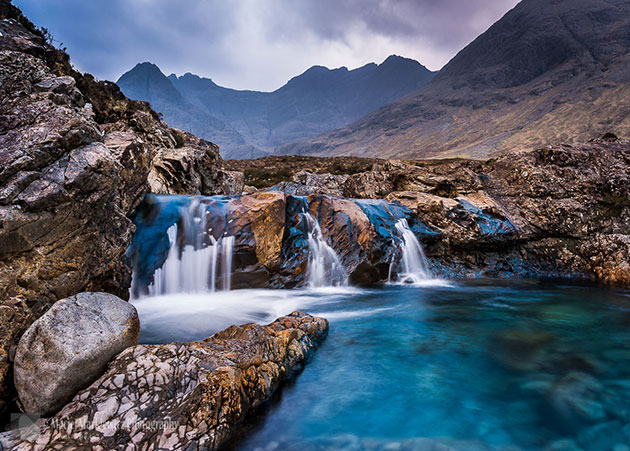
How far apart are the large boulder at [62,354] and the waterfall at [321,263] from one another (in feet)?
21.5

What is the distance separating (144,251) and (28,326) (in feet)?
15.7

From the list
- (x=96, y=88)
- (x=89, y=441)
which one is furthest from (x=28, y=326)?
(x=96, y=88)

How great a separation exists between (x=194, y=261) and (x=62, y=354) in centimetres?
564

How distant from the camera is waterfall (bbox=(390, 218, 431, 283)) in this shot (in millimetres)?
10672

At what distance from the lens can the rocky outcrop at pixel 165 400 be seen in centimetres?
250

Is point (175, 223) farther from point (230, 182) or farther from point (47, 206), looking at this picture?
point (230, 182)

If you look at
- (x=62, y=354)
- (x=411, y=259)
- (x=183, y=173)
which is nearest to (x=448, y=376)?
(x=62, y=354)

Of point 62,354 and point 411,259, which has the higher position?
point 411,259

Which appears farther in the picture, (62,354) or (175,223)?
(175,223)

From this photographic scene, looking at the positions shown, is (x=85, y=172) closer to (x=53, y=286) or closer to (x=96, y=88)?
(x=53, y=286)

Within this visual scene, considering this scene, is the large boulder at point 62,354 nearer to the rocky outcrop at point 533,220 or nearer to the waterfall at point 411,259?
the rocky outcrop at point 533,220

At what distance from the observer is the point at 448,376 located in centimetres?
460

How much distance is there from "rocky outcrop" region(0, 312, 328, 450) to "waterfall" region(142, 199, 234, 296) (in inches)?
188

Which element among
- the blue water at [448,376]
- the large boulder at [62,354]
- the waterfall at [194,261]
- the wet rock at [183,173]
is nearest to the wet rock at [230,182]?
the wet rock at [183,173]
